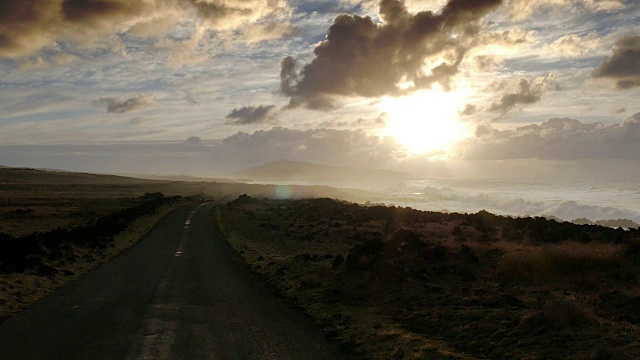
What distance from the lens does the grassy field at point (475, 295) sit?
498 inches

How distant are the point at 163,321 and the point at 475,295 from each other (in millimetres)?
11135

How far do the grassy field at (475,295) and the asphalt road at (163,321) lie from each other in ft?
4.47

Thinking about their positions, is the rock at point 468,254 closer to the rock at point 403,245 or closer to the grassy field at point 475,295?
the grassy field at point 475,295

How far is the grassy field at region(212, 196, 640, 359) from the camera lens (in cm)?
1266

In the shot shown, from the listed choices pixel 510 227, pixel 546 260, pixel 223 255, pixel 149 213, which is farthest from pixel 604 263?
pixel 149 213

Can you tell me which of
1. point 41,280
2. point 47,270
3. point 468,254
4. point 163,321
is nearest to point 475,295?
point 468,254

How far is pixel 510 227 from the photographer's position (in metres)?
37.5

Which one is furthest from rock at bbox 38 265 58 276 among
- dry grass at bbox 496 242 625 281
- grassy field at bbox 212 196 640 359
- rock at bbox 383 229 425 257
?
dry grass at bbox 496 242 625 281

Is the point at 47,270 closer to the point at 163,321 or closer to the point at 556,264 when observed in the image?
the point at 163,321

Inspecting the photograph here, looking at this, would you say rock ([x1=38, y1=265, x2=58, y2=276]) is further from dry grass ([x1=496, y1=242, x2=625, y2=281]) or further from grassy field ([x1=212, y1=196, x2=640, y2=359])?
dry grass ([x1=496, y1=242, x2=625, y2=281])

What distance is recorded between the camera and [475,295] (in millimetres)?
17672

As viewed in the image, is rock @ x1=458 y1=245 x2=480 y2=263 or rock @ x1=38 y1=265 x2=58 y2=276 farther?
rock @ x1=38 y1=265 x2=58 y2=276

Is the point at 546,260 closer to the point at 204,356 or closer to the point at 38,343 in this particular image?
→ the point at 204,356

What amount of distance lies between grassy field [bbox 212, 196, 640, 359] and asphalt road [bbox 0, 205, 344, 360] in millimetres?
1363
